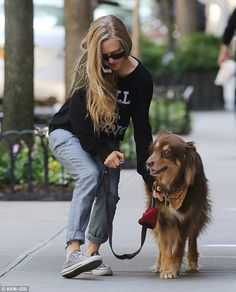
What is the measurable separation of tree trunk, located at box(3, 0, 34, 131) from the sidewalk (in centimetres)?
145

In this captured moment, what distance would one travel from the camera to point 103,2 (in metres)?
21.0

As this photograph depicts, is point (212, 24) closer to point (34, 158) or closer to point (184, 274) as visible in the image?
point (34, 158)

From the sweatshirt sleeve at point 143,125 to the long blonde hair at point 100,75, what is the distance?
0.22 m

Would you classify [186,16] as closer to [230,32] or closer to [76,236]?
[230,32]

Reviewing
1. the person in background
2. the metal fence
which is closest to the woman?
the metal fence

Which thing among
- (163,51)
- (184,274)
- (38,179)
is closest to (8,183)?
(38,179)

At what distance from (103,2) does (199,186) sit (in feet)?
46.4

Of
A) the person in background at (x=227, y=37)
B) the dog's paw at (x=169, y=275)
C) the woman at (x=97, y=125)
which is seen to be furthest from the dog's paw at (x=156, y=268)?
the person in background at (x=227, y=37)

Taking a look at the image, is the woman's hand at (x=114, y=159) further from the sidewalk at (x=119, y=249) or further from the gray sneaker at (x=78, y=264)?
the sidewalk at (x=119, y=249)

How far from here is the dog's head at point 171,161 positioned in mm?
7043

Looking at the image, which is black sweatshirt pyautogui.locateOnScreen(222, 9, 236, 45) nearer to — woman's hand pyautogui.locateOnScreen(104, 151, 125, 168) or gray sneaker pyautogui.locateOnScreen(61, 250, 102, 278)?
woman's hand pyautogui.locateOnScreen(104, 151, 125, 168)

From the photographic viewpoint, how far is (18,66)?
12766 millimetres

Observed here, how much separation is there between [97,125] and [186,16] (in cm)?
2788

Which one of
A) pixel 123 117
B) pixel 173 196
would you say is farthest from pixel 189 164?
pixel 123 117
